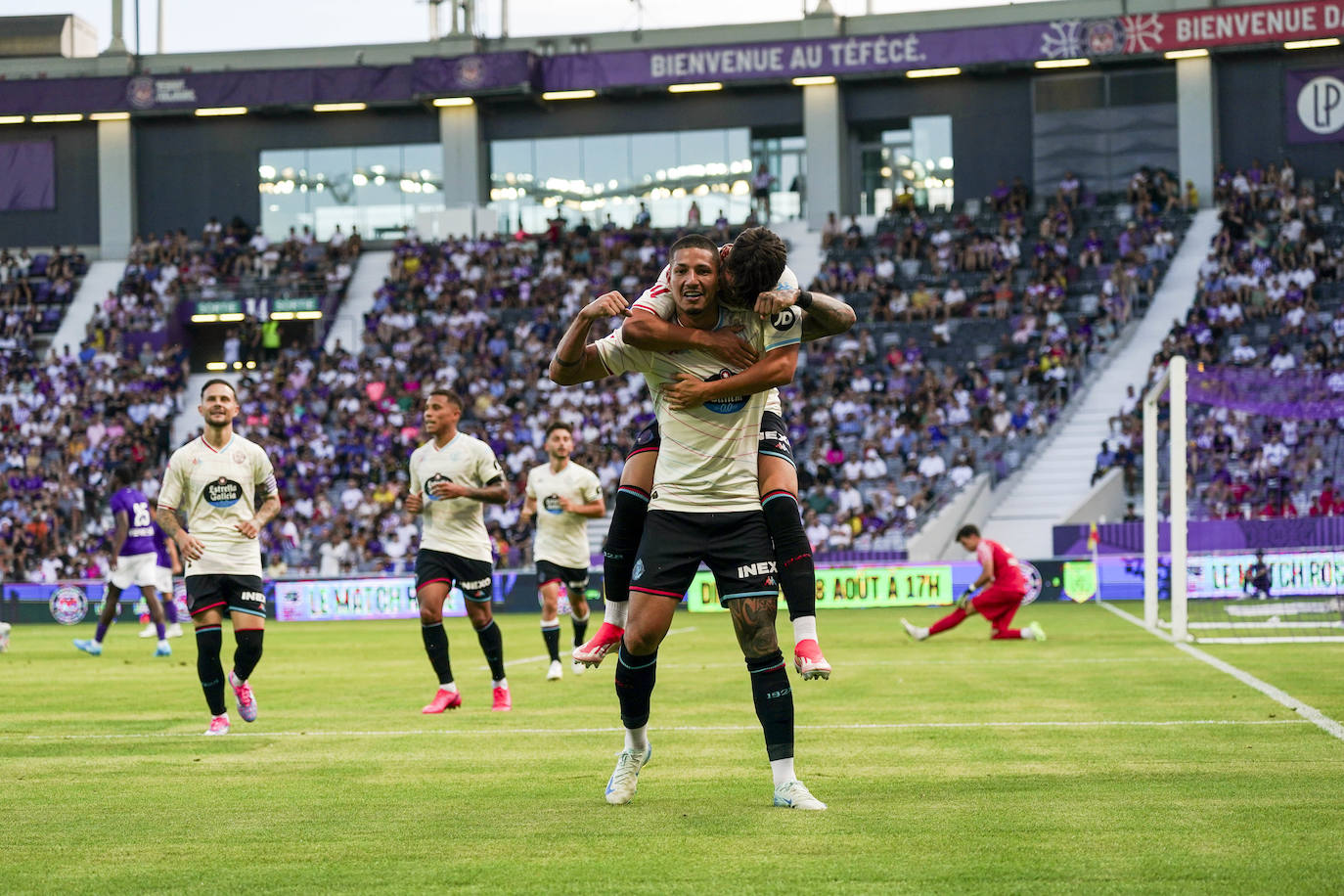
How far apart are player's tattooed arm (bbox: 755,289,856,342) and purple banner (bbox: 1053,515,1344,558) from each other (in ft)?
63.0

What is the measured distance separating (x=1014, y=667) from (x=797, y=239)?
33667 mm

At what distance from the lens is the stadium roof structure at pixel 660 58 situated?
1860 inches

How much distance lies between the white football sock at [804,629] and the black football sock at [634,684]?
0.66 meters

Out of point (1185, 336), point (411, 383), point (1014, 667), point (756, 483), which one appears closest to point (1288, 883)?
point (756, 483)

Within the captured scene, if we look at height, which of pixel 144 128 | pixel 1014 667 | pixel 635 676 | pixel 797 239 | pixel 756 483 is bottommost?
pixel 1014 667

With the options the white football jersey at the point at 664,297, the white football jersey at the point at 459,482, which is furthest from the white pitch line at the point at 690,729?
the white football jersey at the point at 664,297

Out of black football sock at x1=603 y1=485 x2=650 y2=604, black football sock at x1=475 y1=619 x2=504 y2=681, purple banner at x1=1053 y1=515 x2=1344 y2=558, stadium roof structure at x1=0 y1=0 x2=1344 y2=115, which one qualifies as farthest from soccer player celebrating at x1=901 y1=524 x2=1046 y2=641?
stadium roof structure at x1=0 y1=0 x2=1344 y2=115

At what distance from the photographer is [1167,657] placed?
1734cm

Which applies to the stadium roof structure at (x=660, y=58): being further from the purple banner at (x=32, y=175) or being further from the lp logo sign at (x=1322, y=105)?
the purple banner at (x=32, y=175)

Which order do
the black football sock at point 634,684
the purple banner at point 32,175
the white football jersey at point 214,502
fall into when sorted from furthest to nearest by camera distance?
the purple banner at point 32,175, the white football jersey at point 214,502, the black football sock at point 634,684

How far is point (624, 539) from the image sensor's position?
8203mm

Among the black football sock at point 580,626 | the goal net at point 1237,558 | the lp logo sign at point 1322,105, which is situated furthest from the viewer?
the lp logo sign at point 1322,105

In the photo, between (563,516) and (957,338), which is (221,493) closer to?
(563,516)

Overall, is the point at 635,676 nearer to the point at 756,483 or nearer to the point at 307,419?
the point at 756,483
